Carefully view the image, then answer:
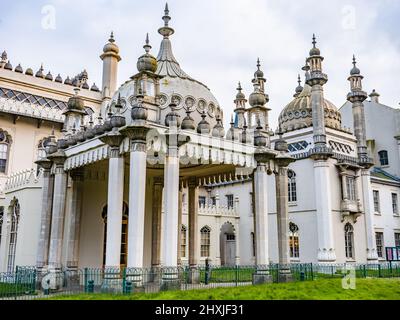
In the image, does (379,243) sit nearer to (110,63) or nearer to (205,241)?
(205,241)

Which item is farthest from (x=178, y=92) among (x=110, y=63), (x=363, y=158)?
(x=363, y=158)

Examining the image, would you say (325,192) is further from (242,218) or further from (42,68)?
(42,68)

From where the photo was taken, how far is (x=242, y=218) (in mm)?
39219

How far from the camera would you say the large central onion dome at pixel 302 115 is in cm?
3553

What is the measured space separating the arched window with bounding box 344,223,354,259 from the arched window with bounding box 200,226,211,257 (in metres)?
10.9

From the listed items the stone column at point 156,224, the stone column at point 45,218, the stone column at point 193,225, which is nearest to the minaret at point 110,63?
the stone column at point 156,224

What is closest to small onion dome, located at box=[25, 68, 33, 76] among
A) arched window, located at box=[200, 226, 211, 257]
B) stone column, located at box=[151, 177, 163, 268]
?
stone column, located at box=[151, 177, 163, 268]

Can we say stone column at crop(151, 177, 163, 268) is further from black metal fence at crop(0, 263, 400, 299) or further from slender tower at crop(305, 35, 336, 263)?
slender tower at crop(305, 35, 336, 263)

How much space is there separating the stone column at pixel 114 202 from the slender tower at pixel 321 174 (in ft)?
66.2

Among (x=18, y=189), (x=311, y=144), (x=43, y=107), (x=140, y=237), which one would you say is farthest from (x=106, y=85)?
(x=140, y=237)

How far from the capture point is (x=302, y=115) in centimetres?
3616

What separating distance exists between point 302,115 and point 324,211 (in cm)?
877

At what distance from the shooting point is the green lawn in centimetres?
1286
